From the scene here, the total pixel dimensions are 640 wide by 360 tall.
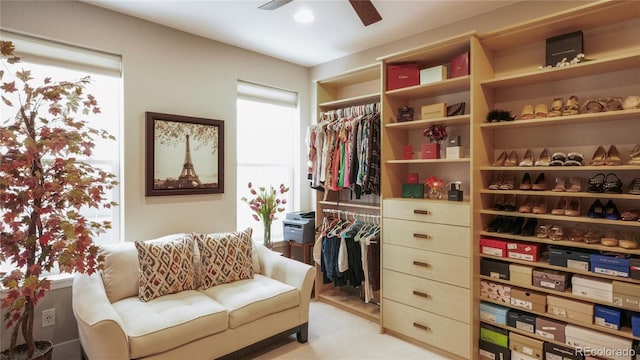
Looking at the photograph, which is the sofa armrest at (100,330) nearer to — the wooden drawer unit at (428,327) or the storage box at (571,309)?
the wooden drawer unit at (428,327)

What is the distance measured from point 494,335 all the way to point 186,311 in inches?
87.1

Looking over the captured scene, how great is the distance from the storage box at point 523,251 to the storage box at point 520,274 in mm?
63

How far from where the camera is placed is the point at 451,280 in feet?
8.36

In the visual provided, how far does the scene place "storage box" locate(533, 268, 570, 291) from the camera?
85.8 inches

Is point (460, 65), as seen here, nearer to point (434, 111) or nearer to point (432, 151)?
point (434, 111)

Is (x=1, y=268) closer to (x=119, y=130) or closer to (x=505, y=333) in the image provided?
(x=119, y=130)

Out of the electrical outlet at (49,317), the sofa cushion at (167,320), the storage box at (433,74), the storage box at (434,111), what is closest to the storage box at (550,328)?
the storage box at (434,111)

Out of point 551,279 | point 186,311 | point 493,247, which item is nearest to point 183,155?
point 186,311

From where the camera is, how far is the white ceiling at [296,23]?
262cm

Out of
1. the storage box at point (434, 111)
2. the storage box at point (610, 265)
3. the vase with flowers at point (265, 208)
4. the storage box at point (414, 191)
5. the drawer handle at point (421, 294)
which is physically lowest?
the drawer handle at point (421, 294)

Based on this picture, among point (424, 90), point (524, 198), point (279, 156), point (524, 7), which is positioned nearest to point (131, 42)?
point (279, 156)

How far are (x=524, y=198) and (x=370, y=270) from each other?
1453 millimetres

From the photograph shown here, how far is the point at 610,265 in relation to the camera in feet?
6.54

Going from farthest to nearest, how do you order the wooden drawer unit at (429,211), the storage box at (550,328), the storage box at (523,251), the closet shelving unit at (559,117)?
the wooden drawer unit at (429,211) < the storage box at (523,251) < the storage box at (550,328) < the closet shelving unit at (559,117)
